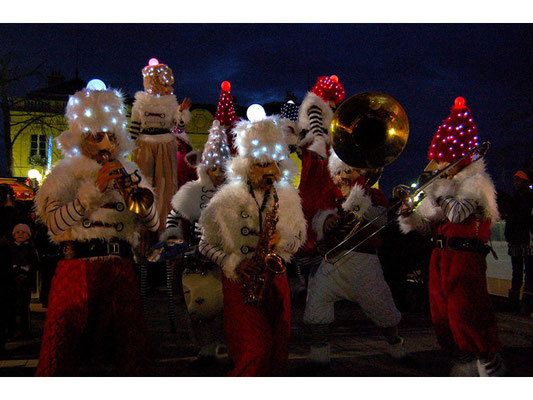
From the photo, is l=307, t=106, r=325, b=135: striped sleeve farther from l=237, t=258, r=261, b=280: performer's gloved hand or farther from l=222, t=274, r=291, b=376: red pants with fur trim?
l=237, t=258, r=261, b=280: performer's gloved hand

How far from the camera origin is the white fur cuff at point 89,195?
9.27 ft

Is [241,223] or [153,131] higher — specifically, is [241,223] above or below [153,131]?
below

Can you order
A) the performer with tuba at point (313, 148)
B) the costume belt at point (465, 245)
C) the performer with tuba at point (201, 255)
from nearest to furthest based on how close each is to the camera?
the performer with tuba at point (201, 255), the costume belt at point (465, 245), the performer with tuba at point (313, 148)

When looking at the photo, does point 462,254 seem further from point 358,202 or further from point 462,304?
point 358,202

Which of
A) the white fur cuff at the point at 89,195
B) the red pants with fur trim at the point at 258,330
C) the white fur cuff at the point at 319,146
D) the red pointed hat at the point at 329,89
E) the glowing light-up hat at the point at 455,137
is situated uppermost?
the red pointed hat at the point at 329,89

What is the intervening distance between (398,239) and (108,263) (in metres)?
5.31

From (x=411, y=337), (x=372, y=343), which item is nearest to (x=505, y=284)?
(x=411, y=337)

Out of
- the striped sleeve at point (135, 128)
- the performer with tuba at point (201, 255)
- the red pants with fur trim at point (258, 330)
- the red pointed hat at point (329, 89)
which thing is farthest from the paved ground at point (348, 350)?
the red pointed hat at point (329, 89)

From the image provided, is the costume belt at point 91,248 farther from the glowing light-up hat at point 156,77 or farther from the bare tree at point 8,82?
the bare tree at point 8,82

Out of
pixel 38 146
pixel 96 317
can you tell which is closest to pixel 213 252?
pixel 96 317

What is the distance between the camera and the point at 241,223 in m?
3.43

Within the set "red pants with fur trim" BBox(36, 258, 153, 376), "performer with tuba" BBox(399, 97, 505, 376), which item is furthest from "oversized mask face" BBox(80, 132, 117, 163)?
"performer with tuba" BBox(399, 97, 505, 376)

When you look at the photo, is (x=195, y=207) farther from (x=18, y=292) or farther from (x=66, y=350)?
(x=18, y=292)

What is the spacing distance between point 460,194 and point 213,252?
2.30 m
